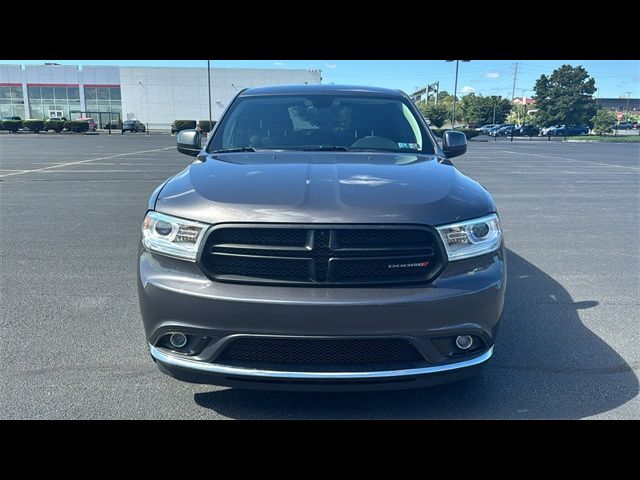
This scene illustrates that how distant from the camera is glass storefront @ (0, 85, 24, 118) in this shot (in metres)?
75.1

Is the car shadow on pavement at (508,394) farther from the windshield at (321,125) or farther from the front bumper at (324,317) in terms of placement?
the windshield at (321,125)

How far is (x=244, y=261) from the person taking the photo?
2.55 meters

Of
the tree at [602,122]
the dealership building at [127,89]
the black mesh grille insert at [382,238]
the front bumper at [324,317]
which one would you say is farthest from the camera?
the dealership building at [127,89]

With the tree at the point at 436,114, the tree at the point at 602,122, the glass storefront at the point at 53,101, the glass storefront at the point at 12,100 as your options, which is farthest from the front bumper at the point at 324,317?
the glass storefront at the point at 12,100

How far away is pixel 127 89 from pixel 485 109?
56.0 m

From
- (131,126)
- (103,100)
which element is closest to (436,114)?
(131,126)

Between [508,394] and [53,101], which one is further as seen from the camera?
[53,101]

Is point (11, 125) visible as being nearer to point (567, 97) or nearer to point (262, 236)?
point (262, 236)

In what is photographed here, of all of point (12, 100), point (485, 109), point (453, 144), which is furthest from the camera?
point (485, 109)

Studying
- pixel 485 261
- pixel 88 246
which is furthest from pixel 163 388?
pixel 88 246

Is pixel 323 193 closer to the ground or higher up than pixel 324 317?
higher up

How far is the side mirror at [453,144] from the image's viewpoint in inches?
170

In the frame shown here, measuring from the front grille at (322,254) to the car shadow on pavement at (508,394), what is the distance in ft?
2.78

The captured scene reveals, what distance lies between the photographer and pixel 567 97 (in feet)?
235
